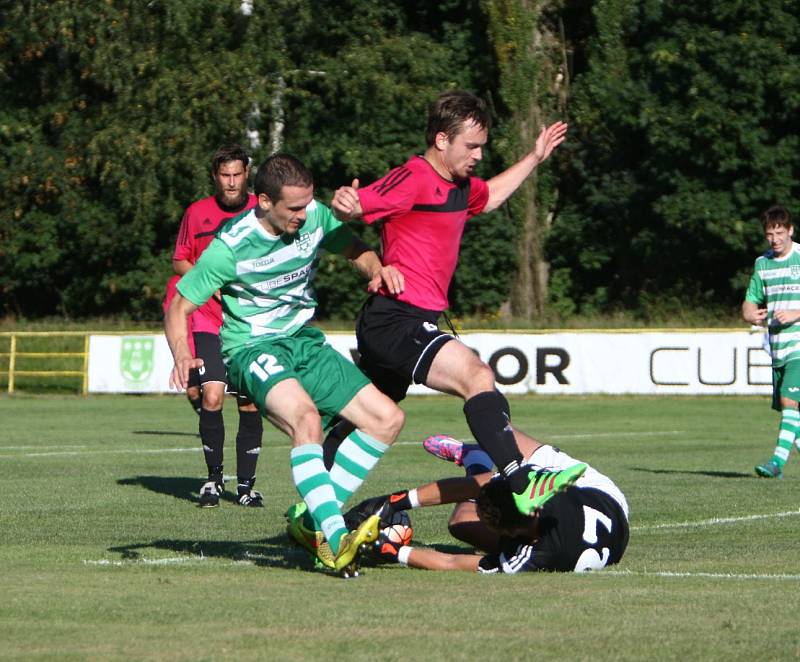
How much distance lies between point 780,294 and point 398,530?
6.42 metres

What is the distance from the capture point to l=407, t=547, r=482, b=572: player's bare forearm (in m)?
7.08

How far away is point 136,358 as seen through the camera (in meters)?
29.9

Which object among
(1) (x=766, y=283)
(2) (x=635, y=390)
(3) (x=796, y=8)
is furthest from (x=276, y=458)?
(3) (x=796, y=8)

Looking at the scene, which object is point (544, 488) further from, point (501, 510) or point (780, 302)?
point (780, 302)

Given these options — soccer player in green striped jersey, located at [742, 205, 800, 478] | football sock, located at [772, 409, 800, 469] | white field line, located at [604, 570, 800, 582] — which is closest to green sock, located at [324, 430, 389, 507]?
white field line, located at [604, 570, 800, 582]

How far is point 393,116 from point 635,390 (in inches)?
554

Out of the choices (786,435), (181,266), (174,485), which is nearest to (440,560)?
(181,266)

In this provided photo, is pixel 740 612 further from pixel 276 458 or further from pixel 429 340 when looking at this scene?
pixel 276 458

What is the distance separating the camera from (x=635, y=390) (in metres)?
28.5

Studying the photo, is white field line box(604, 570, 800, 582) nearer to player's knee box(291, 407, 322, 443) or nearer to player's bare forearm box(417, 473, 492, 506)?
player's bare forearm box(417, 473, 492, 506)

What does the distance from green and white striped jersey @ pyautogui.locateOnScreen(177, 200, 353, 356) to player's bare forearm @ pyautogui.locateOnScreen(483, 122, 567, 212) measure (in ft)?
3.88

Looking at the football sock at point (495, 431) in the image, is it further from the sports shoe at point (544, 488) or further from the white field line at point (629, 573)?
the white field line at point (629, 573)

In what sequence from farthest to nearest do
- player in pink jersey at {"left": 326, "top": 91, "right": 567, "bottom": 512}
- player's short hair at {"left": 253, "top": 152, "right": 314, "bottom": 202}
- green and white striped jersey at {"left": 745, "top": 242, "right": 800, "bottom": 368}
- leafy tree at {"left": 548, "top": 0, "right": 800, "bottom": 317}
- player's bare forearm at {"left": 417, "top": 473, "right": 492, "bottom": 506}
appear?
leafy tree at {"left": 548, "top": 0, "right": 800, "bottom": 317} → green and white striped jersey at {"left": 745, "top": 242, "right": 800, "bottom": 368} → player's bare forearm at {"left": 417, "top": 473, "right": 492, "bottom": 506} → player in pink jersey at {"left": 326, "top": 91, "right": 567, "bottom": 512} → player's short hair at {"left": 253, "top": 152, "right": 314, "bottom": 202}

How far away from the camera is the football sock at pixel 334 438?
320 inches
